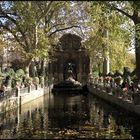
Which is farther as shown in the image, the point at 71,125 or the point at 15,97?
the point at 15,97

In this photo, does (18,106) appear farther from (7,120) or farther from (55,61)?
(55,61)

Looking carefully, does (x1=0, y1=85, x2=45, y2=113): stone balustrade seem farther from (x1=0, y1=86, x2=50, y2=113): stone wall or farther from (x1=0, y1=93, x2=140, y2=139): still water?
(x1=0, y1=93, x2=140, y2=139): still water

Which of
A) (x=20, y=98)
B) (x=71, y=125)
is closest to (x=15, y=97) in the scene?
(x=20, y=98)

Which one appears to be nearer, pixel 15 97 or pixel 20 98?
pixel 15 97

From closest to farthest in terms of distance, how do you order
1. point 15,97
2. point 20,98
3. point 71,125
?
1. point 71,125
2. point 15,97
3. point 20,98

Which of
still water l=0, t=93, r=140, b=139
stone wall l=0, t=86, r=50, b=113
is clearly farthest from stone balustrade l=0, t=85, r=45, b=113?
still water l=0, t=93, r=140, b=139

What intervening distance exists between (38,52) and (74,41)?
3066cm

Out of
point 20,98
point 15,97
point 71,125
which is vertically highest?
point 15,97

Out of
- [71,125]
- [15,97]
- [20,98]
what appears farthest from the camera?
[20,98]

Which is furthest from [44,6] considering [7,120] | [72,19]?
[7,120]

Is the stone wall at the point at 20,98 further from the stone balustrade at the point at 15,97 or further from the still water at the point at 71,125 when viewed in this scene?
the still water at the point at 71,125

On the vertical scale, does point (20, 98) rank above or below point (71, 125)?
above

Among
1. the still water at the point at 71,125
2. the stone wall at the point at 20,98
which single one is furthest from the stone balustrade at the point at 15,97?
the still water at the point at 71,125

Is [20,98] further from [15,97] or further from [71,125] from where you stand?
[71,125]
